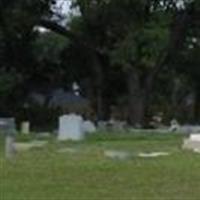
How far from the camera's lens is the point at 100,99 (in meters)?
63.7

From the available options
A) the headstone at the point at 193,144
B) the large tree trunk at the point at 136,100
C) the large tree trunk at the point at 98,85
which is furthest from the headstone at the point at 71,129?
the large tree trunk at the point at 98,85

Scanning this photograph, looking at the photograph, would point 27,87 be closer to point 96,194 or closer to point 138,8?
point 138,8

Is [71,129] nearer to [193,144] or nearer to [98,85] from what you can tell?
[193,144]

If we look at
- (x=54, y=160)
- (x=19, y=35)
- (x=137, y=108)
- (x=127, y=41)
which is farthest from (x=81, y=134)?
(x=19, y=35)

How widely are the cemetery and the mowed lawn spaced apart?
20mm

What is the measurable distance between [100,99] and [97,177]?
4730 centimetres

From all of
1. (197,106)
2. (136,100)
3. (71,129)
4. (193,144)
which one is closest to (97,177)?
(193,144)

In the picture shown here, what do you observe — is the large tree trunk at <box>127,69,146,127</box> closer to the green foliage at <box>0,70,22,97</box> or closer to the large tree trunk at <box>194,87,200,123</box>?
the green foliage at <box>0,70,22,97</box>

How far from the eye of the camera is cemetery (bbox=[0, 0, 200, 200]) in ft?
52.6

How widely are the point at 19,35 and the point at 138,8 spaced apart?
20748mm

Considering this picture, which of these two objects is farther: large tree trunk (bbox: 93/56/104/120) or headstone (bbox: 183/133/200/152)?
large tree trunk (bbox: 93/56/104/120)

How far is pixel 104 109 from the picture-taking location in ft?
221

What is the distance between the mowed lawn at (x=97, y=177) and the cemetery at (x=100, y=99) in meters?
0.02

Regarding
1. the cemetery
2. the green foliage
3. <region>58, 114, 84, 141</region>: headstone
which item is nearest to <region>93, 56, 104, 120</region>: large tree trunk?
the cemetery
